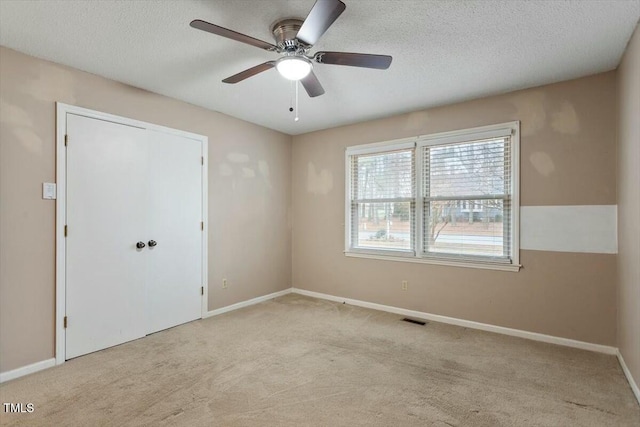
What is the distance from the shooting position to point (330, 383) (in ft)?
7.91

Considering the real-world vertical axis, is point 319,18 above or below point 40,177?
above

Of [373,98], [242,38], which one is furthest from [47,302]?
[373,98]

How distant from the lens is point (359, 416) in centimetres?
202

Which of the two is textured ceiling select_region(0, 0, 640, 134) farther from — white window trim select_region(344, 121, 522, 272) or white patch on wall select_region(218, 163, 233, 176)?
white patch on wall select_region(218, 163, 233, 176)

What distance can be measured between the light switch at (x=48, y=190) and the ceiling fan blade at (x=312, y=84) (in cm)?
228

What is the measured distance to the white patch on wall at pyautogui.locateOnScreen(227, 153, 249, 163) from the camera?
4219 millimetres

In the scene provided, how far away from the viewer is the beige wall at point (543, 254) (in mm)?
2932

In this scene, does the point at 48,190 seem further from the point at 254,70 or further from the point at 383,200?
the point at 383,200

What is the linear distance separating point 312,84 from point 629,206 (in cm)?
264

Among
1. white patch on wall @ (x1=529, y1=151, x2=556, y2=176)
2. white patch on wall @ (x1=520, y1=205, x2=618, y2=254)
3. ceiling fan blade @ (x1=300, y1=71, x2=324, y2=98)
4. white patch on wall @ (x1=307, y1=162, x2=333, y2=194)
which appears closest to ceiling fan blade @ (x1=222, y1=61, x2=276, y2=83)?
ceiling fan blade @ (x1=300, y1=71, x2=324, y2=98)

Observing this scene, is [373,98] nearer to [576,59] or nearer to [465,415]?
[576,59]

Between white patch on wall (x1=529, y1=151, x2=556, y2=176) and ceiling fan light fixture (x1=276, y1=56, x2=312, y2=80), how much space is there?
2482mm

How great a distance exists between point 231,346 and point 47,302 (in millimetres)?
1578

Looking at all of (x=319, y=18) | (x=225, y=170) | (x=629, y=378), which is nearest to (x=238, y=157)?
(x=225, y=170)
